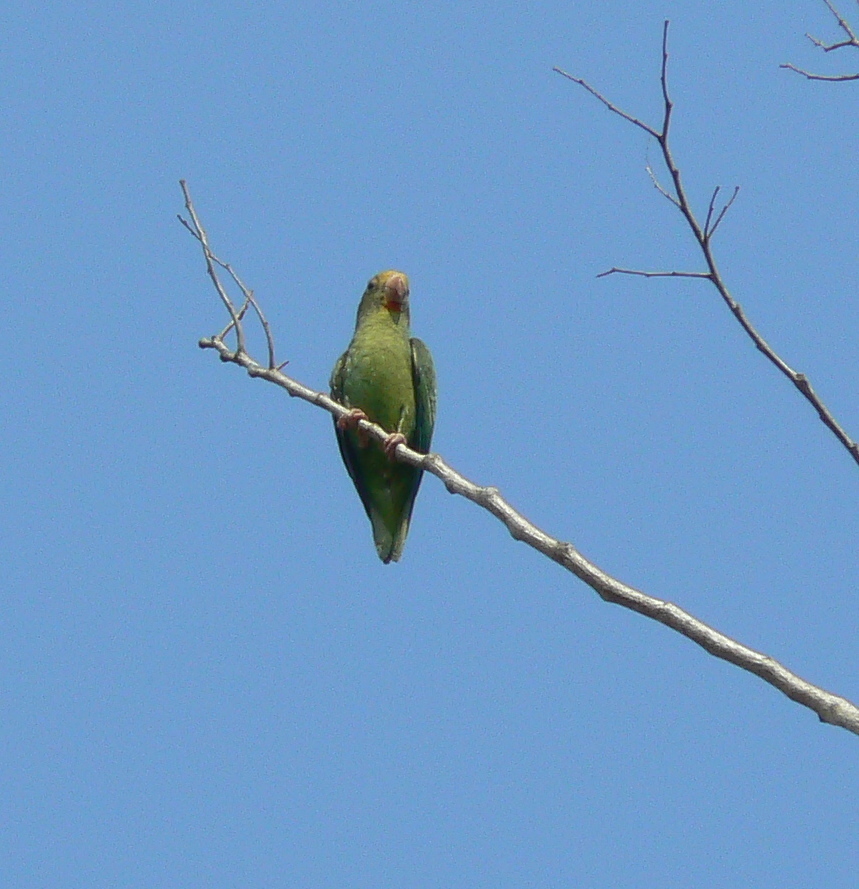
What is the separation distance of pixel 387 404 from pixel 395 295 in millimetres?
879

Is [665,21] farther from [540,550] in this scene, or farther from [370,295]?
[370,295]

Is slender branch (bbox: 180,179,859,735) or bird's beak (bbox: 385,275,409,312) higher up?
bird's beak (bbox: 385,275,409,312)

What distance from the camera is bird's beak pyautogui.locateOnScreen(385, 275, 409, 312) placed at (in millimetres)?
8125

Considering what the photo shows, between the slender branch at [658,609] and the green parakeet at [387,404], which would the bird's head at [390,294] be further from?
the slender branch at [658,609]

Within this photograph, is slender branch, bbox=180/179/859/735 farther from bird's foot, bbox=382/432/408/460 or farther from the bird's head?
the bird's head

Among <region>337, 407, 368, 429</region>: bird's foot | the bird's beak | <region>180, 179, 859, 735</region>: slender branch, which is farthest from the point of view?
the bird's beak

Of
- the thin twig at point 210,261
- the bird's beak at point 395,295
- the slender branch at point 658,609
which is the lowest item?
the slender branch at point 658,609

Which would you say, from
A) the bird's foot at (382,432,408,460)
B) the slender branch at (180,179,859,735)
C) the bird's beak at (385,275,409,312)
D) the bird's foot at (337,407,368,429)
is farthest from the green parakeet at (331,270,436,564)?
the slender branch at (180,179,859,735)

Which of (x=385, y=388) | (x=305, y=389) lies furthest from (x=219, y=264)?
(x=385, y=388)

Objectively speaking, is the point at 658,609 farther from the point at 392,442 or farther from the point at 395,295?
the point at 395,295

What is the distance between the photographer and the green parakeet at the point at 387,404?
25.6 ft

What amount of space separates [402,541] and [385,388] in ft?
3.61

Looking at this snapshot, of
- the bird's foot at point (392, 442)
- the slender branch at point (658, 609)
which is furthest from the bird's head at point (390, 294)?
the slender branch at point (658, 609)

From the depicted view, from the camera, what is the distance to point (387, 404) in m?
7.78
